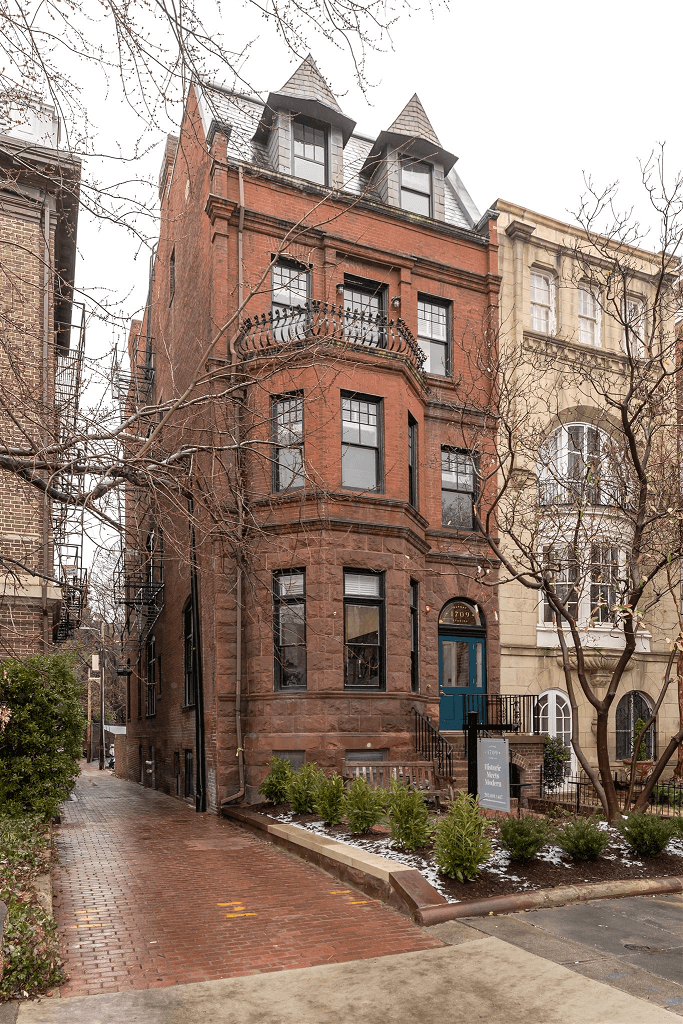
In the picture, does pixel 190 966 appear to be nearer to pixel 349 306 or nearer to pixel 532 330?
pixel 349 306

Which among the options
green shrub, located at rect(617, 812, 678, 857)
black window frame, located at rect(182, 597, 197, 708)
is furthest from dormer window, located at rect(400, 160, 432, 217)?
green shrub, located at rect(617, 812, 678, 857)

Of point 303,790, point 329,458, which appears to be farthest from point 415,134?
point 303,790

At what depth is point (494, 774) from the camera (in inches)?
432

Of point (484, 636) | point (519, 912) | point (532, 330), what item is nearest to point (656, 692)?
point (484, 636)

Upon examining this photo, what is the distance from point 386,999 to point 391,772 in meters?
9.22

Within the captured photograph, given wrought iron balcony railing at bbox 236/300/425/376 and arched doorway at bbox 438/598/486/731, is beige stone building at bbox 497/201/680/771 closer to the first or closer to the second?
arched doorway at bbox 438/598/486/731

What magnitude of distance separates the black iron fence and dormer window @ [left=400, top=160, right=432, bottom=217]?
47.9ft

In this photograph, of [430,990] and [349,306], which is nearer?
[430,990]

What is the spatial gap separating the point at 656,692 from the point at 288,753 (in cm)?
1307

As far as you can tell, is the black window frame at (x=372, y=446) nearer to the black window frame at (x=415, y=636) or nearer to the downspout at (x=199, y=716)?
the black window frame at (x=415, y=636)

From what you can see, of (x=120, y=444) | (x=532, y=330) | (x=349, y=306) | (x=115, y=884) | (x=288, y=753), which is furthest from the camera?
(x=532, y=330)

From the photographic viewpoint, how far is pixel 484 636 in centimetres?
2172

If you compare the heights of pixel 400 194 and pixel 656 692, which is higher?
pixel 400 194

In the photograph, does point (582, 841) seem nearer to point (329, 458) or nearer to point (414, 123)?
point (329, 458)
